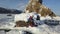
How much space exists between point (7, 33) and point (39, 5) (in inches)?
1628

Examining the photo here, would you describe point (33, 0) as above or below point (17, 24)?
above

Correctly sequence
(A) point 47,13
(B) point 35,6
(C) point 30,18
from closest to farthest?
(C) point 30,18 → (A) point 47,13 → (B) point 35,6

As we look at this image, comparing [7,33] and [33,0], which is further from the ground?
[33,0]

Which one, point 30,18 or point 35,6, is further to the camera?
point 35,6

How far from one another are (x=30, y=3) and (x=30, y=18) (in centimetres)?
3691

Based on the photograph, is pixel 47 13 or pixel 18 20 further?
pixel 47 13

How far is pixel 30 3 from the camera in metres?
58.9

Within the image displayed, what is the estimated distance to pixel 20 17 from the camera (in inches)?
898

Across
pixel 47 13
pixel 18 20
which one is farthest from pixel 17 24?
pixel 47 13

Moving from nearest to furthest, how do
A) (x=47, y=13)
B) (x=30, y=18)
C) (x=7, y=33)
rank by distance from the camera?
(x=7, y=33) < (x=30, y=18) < (x=47, y=13)

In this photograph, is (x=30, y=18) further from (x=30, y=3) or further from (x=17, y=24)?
(x=30, y=3)

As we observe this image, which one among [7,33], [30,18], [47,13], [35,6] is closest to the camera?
[7,33]

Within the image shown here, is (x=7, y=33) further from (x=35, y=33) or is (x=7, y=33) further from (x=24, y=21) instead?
(x=24, y=21)

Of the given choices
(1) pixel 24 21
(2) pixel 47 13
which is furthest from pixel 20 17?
(2) pixel 47 13
